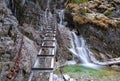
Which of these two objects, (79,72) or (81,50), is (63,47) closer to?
(81,50)

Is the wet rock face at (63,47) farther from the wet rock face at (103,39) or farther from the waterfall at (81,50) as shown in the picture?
the wet rock face at (103,39)

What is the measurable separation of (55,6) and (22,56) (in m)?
16.4

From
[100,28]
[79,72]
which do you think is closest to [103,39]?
[100,28]

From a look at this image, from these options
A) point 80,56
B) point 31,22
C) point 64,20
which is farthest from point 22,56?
point 64,20

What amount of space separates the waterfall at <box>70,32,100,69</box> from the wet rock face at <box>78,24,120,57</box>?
502 mm

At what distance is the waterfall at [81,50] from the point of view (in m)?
12.2

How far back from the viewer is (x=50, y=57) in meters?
6.09

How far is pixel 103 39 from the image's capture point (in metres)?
14.1

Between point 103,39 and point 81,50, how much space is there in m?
2.02

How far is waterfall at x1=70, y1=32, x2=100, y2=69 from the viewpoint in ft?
40.1

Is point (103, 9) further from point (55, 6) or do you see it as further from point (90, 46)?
point (55, 6)

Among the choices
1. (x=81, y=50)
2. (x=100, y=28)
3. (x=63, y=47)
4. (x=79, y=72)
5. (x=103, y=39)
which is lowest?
(x=79, y=72)

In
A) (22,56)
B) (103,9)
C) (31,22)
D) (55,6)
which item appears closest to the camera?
(22,56)

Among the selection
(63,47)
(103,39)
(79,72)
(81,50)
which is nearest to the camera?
(79,72)
